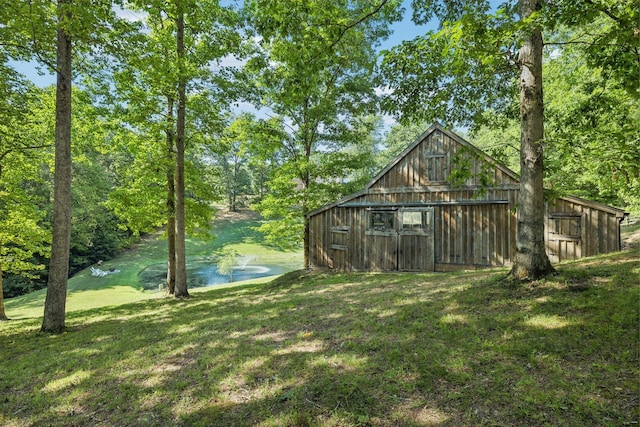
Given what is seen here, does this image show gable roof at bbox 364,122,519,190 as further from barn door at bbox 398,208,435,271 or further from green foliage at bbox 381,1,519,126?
green foliage at bbox 381,1,519,126

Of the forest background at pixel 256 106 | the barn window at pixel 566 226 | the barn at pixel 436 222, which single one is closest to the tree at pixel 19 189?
the forest background at pixel 256 106

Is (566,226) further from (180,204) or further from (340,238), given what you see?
(180,204)

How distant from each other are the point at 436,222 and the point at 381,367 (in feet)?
34.7

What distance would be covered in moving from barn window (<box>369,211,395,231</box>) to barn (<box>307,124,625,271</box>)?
47 millimetres

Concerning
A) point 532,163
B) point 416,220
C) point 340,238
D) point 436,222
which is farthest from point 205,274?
point 532,163

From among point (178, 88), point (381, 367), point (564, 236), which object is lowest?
point (381, 367)

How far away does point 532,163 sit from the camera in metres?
5.81

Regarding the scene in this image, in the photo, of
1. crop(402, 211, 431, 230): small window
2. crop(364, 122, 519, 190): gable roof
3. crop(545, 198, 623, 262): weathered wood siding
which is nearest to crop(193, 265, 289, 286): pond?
crop(402, 211, 431, 230): small window

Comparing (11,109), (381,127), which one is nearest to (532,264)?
(11,109)

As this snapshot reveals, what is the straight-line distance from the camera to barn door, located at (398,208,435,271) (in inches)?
538

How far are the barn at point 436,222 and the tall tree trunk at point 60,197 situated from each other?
33.6 ft

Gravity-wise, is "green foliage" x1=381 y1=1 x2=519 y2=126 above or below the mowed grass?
above

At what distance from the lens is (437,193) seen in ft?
44.3

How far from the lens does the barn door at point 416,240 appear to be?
1366 centimetres
